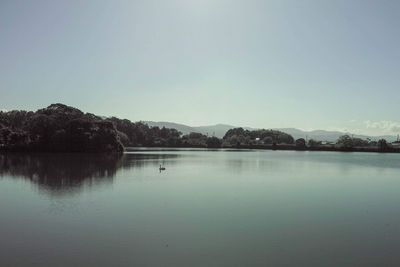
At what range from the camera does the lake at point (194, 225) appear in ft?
44.3

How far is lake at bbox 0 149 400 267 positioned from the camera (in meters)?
13.5

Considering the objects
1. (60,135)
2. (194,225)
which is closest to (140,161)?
(60,135)

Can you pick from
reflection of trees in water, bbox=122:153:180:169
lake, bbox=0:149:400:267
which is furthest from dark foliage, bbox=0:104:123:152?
lake, bbox=0:149:400:267

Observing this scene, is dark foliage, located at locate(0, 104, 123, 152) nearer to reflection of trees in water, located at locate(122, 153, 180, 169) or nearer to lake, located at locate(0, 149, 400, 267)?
reflection of trees in water, located at locate(122, 153, 180, 169)

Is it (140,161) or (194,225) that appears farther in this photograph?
(140,161)

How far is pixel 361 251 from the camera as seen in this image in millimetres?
14469

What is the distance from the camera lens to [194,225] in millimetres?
18328

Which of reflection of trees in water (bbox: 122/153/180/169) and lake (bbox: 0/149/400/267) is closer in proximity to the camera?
lake (bbox: 0/149/400/267)

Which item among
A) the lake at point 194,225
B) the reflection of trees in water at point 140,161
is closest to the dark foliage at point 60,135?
the reflection of trees in water at point 140,161

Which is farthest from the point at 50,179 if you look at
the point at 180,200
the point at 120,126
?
the point at 120,126

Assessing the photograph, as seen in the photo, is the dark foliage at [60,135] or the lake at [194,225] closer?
the lake at [194,225]

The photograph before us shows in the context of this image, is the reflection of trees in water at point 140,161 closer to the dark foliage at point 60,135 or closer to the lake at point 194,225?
the dark foliage at point 60,135

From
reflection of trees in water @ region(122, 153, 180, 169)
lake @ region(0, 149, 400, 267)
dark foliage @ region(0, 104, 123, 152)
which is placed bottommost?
lake @ region(0, 149, 400, 267)

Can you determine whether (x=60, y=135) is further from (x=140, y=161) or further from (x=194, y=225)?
(x=194, y=225)
